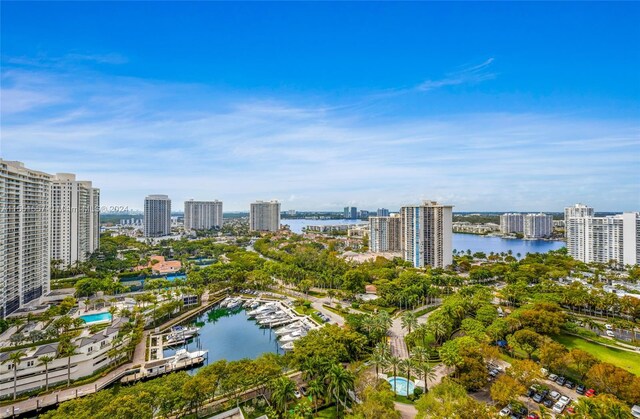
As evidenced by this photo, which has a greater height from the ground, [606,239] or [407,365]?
[606,239]

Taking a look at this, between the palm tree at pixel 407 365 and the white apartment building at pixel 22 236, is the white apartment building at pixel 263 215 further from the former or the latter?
the palm tree at pixel 407 365

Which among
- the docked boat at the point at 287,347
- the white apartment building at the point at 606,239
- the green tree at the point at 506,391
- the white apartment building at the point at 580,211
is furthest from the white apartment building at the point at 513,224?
the green tree at the point at 506,391

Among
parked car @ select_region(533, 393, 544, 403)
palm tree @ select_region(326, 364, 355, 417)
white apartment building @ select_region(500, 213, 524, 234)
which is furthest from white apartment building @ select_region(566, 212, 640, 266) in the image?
palm tree @ select_region(326, 364, 355, 417)

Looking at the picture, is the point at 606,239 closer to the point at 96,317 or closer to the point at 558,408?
the point at 558,408

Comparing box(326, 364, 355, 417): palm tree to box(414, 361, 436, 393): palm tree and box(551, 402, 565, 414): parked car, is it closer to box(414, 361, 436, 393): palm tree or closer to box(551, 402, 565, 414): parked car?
box(414, 361, 436, 393): palm tree

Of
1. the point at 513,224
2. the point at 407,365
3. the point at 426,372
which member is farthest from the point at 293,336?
the point at 513,224

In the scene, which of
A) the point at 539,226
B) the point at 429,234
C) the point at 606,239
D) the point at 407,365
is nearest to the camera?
the point at 407,365

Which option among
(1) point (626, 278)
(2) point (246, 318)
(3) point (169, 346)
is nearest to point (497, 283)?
(1) point (626, 278)

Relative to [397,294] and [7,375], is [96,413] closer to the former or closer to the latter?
[7,375]
